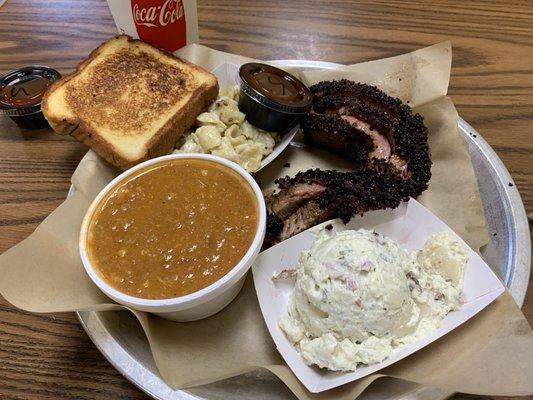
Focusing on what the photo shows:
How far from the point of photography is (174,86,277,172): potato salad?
6.78ft

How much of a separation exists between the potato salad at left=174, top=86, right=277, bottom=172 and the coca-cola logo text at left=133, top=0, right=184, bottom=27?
0.44m

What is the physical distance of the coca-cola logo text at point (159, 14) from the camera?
2159 millimetres

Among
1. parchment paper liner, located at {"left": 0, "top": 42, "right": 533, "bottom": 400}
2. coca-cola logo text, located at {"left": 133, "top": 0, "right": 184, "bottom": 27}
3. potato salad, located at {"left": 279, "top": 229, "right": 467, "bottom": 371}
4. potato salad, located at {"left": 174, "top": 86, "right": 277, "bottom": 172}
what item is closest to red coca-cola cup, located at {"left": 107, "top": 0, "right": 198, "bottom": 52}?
coca-cola logo text, located at {"left": 133, "top": 0, "right": 184, "bottom": 27}

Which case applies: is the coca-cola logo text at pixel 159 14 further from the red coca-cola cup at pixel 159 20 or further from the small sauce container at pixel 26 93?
the small sauce container at pixel 26 93

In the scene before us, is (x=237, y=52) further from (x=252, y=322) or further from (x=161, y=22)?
(x=252, y=322)

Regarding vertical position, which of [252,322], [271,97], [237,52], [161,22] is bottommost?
[252,322]

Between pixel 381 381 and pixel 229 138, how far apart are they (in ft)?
3.81

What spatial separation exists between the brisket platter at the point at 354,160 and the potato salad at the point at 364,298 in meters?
0.20

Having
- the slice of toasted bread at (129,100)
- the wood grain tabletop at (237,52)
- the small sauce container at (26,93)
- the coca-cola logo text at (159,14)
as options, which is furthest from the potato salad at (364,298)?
the small sauce container at (26,93)

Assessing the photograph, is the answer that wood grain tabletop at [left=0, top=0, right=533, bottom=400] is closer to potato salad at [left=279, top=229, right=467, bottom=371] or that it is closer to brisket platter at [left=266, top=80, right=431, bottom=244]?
potato salad at [left=279, top=229, right=467, bottom=371]

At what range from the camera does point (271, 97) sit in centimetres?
203

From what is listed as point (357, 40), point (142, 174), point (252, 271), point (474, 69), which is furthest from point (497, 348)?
point (357, 40)

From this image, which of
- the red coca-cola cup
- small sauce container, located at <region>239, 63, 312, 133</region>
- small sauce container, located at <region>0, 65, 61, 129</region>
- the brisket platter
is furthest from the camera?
small sauce container, located at <region>0, 65, 61, 129</region>

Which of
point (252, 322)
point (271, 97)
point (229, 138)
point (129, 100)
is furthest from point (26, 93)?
point (252, 322)
